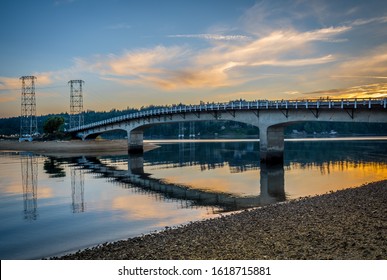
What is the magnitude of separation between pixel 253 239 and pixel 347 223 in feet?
12.8

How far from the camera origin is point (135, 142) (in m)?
83.5

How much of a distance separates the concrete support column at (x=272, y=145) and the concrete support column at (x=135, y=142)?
37656mm

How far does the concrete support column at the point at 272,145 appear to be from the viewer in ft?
161

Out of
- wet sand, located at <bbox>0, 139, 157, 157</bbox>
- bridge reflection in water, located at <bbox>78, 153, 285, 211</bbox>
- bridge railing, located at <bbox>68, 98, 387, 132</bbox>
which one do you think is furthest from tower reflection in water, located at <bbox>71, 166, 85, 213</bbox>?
wet sand, located at <bbox>0, 139, 157, 157</bbox>

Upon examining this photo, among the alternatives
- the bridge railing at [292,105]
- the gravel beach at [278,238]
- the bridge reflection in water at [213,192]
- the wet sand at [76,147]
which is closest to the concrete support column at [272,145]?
the bridge railing at [292,105]

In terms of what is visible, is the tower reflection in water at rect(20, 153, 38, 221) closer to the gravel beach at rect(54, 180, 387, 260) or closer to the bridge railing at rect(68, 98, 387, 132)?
the gravel beach at rect(54, 180, 387, 260)

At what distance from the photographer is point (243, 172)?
43406 millimetres

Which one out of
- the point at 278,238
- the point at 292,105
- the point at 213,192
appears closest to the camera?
the point at 278,238

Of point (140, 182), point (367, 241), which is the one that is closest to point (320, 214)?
point (367, 241)

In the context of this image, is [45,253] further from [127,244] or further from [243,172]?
[243,172]

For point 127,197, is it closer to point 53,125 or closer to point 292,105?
point 292,105

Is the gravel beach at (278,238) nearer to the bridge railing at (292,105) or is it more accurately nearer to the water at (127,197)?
the water at (127,197)

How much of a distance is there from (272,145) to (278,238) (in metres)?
38.3

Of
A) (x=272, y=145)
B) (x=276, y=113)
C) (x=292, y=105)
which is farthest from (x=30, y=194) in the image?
(x=276, y=113)
